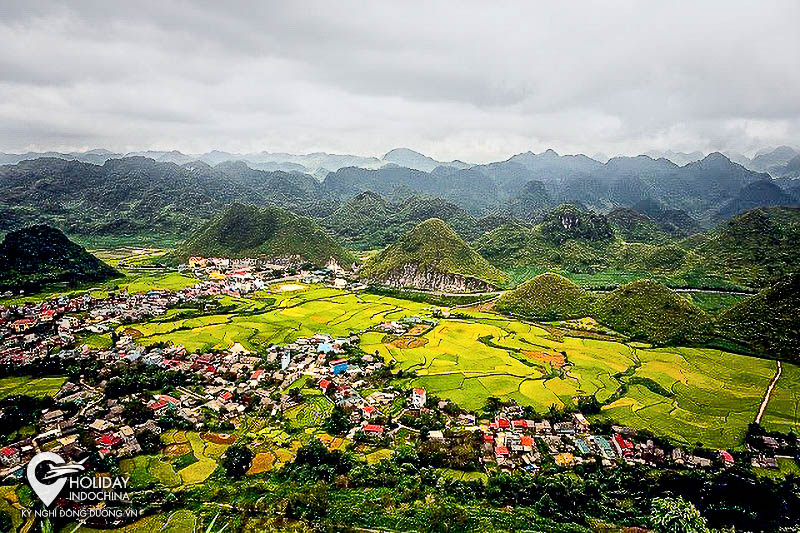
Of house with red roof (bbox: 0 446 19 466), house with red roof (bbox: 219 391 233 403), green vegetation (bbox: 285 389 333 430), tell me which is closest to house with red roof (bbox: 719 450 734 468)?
green vegetation (bbox: 285 389 333 430)

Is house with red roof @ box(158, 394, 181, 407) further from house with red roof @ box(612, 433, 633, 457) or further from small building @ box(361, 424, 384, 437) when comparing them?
house with red roof @ box(612, 433, 633, 457)

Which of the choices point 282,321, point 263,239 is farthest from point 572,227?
point 282,321

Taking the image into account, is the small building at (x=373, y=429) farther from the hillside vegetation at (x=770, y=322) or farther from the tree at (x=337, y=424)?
the hillside vegetation at (x=770, y=322)

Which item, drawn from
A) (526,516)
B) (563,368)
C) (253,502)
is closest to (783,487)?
(526,516)

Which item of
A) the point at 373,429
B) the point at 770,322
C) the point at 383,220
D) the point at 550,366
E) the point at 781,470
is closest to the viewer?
the point at 781,470

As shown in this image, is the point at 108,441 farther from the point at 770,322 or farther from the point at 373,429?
the point at 770,322

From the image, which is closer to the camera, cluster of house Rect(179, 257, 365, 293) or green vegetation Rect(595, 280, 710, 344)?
green vegetation Rect(595, 280, 710, 344)

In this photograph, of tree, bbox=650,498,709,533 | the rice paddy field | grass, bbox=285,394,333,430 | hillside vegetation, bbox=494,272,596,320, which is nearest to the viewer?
tree, bbox=650,498,709,533

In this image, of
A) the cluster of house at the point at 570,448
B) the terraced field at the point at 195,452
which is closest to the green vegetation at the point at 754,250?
the cluster of house at the point at 570,448
